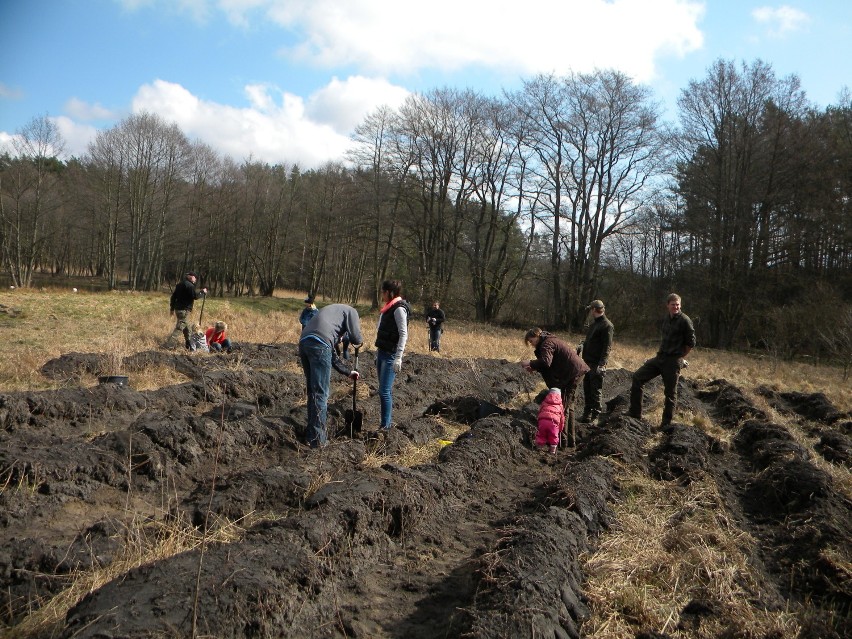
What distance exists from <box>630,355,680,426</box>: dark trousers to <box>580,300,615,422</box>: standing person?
561mm

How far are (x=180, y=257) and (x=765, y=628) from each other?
4956cm

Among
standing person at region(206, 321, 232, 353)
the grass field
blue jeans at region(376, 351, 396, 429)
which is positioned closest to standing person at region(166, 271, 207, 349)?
standing person at region(206, 321, 232, 353)

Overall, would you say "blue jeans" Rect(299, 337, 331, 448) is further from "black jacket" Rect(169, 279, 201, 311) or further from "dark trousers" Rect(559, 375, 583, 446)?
"black jacket" Rect(169, 279, 201, 311)

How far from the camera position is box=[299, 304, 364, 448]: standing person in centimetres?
662

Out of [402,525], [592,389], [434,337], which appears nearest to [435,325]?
[434,337]

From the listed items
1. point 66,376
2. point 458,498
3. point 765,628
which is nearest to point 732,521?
point 765,628

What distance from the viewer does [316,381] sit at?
6.65 metres

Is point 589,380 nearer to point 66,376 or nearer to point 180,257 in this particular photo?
point 66,376

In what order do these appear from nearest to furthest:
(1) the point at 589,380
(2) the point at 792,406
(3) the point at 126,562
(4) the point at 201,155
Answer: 1. (3) the point at 126,562
2. (1) the point at 589,380
3. (2) the point at 792,406
4. (4) the point at 201,155

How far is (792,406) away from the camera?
1376 centimetres

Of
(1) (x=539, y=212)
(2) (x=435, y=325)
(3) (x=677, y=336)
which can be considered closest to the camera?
(3) (x=677, y=336)

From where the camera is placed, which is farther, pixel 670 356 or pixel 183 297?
pixel 183 297

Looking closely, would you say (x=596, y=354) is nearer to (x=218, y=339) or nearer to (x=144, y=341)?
(x=218, y=339)

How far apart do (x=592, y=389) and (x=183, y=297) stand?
9259mm
